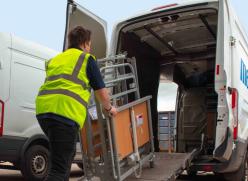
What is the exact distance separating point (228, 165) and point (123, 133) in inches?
63.0

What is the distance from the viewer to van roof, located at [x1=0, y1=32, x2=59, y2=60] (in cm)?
610

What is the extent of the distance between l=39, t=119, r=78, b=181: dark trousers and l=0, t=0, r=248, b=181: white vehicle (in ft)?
5.38

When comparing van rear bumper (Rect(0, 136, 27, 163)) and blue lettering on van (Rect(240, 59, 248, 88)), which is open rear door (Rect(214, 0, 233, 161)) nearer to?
blue lettering on van (Rect(240, 59, 248, 88))

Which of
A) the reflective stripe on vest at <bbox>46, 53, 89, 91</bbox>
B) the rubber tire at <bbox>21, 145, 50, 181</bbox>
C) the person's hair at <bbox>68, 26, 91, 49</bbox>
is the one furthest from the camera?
the rubber tire at <bbox>21, 145, 50, 181</bbox>

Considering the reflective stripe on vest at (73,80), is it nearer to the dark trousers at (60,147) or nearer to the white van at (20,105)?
the dark trousers at (60,147)

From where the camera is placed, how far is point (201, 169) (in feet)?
16.9

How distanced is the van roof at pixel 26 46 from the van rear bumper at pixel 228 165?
10.3ft

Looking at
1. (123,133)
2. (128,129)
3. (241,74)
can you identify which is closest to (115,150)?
(123,133)

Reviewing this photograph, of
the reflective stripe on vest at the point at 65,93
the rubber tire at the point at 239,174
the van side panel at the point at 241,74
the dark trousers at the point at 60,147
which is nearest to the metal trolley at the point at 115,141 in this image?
the reflective stripe on vest at the point at 65,93

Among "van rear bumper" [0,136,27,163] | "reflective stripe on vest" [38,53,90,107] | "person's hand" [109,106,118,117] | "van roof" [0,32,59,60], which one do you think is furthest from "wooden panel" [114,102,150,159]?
"van roof" [0,32,59,60]

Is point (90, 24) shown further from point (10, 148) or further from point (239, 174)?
point (239, 174)

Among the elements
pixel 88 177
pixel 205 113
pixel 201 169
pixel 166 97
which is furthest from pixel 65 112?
pixel 166 97

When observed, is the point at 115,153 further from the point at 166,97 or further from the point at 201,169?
the point at 166,97

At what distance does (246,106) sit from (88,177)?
256 cm
